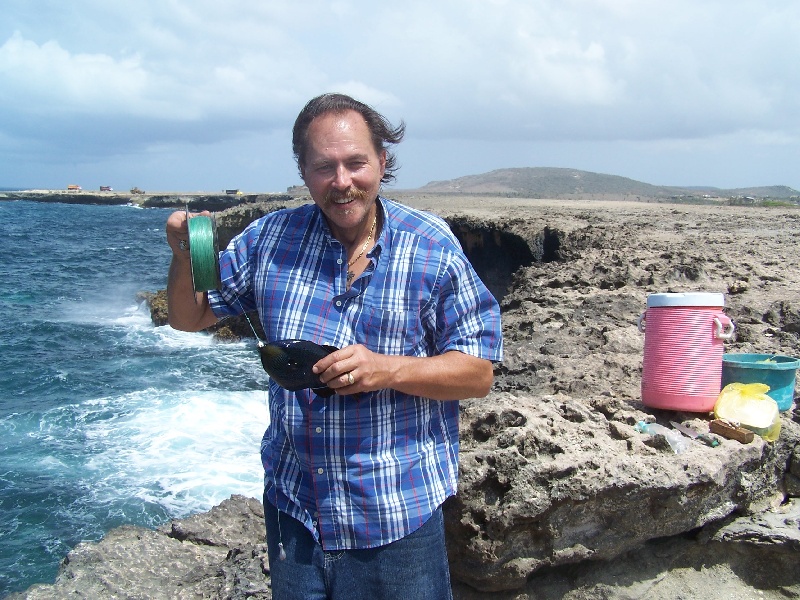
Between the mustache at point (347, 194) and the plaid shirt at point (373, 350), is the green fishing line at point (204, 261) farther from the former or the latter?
the mustache at point (347, 194)

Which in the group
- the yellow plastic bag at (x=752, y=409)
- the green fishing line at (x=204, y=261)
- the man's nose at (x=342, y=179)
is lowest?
the yellow plastic bag at (x=752, y=409)

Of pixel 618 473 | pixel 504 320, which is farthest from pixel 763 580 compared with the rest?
pixel 504 320

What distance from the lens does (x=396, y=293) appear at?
206 cm

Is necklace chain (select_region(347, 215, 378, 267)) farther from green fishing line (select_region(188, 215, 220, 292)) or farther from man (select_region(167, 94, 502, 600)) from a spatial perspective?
green fishing line (select_region(188, 215, 220, 292))

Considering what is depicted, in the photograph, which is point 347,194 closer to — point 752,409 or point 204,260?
point 204,260

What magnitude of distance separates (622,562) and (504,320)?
3097 millimetres

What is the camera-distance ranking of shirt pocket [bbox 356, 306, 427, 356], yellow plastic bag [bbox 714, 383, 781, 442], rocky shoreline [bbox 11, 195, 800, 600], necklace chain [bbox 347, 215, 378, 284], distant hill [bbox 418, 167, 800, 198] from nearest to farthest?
shirt pocket [bbox 356, 306, 427, 356], necklace chain [bbox 347, 215, 378, 284], rocky shoreline [bbox 11, 195, 800, 600], yellow plastic bag [bbox 714, 383, 781, 442], distant hill [bbox 418, 167, 800, 198]

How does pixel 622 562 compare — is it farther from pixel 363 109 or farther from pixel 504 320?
pixel 504 320

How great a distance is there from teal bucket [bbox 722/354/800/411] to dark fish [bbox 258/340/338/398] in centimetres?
249

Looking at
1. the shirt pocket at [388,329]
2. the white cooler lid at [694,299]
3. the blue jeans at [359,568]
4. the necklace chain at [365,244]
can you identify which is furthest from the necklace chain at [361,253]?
the white cooler lid at [694,299]

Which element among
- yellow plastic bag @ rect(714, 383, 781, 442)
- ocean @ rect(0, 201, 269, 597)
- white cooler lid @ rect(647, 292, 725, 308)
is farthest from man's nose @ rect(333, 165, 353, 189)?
ocean @ rect(0, 201, 269, 597)

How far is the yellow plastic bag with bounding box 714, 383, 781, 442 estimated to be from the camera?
334 cm

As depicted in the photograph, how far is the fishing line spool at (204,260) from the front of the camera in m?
2.23

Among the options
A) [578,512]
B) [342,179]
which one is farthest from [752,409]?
[342,179]
